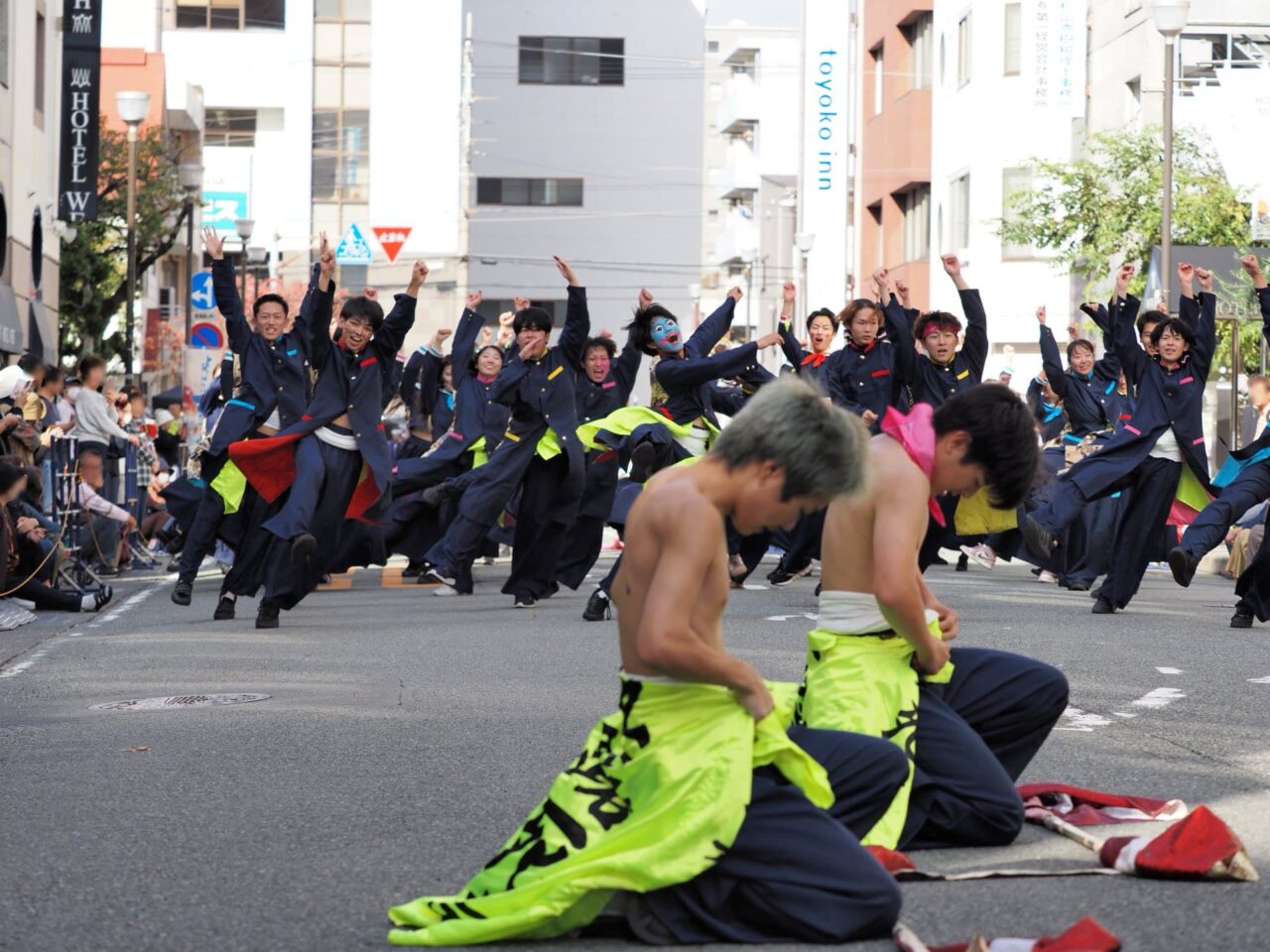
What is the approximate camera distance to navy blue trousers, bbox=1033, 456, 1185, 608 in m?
14.6

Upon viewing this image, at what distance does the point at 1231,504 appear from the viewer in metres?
13.4

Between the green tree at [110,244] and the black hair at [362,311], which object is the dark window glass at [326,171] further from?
the black hair at [362,311]

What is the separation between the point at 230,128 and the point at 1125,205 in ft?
125

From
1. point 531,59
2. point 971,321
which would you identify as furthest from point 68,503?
point 531,59

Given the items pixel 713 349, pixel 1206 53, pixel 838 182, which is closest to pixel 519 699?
pixel 713 349

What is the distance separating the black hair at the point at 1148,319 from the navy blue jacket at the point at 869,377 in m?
1.71

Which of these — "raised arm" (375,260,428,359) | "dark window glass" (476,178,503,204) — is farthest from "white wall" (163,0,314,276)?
"raised arm" (375,260,428,359)

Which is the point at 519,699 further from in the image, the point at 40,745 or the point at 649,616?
the point at 649,616

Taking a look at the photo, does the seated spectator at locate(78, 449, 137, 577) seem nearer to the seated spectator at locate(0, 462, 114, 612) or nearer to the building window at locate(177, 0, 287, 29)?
the seated spectator at locate(0, 462, 114, 612)

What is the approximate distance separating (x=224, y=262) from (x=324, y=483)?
4.98 ft

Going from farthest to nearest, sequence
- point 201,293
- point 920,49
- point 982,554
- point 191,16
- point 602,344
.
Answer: point 191,16
point 920,49
point 201,293
point 982,554
point 602,344

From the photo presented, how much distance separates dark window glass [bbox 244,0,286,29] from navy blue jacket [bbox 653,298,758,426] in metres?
52.7

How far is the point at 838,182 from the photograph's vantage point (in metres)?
54.2

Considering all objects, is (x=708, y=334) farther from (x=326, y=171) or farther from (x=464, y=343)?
(x=326, y=171)
